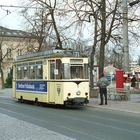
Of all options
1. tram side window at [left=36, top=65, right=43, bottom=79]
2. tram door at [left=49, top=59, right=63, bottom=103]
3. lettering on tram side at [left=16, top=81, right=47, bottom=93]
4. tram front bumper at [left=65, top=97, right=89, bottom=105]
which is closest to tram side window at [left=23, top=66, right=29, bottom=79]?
lettering on tram side at [left=16, top=81, right=47, bottom=93]

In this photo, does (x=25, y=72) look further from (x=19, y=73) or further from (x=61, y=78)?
(x=61, y=78)

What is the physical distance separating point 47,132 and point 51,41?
106ft

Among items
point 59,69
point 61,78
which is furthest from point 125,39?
point 61,78

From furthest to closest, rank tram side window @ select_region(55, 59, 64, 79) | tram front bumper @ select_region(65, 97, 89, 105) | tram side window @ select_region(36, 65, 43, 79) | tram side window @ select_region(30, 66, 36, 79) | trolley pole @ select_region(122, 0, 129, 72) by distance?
tram side window @ select_region(30, 66, 36, 79) → trolley pole @ select_region(122, 0, 129, 72) → tram side window @ select_region(36, 65, 43, 79) → tram side window @ select_region(55, 59, 64, 79) → tram front bumper @ select_region(65, 97, 89, 105)

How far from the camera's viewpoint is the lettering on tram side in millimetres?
27378

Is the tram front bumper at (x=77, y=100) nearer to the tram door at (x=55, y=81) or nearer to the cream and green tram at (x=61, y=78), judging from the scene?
the cream and green tram at (x=61, y=78)

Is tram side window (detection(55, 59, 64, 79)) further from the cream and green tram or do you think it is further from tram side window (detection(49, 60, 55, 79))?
tram side window (detection(49, 60, 55, 79))

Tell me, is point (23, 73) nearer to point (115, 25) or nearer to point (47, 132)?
point (115, 25)

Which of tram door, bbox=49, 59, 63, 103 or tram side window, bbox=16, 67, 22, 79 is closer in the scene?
tram door, bbox=49, 59, 63, 103

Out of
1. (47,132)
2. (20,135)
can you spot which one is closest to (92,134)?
(47,132)

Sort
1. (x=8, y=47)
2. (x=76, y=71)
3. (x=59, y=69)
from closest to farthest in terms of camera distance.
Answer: (x=59, y=69), (x=76, y=71), (x=8, y=47)

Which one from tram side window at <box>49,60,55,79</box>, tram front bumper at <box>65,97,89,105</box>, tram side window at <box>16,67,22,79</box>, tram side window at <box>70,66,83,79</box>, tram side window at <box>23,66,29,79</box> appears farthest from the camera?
tram side window at <box>16,67,22,79</box>

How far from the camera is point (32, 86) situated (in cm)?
2925

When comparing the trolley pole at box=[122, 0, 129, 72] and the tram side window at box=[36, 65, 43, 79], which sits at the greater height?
the trolley pole at box=[122, 0, 129, 72]
